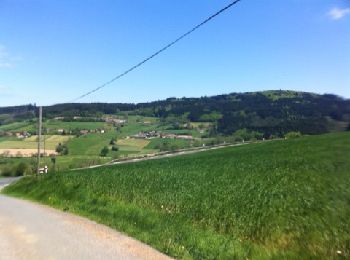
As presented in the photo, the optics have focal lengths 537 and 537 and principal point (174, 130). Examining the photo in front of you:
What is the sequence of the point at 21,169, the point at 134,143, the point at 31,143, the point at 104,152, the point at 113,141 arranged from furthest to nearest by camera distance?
1. the point at 134,143
2. the point at 113,141
3. the point at 31,143
4. the point at 21,169
5. the point at 104,152

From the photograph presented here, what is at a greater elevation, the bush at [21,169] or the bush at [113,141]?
the bush at [113,141]

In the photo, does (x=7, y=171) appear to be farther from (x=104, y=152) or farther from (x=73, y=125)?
(x=104, y=152)

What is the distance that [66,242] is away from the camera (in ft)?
39.9

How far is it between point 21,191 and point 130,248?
33943 mm

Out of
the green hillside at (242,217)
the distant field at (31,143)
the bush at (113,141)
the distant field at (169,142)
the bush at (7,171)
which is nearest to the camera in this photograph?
the green hillside at (242,217)

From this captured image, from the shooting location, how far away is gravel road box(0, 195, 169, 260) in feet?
34.3

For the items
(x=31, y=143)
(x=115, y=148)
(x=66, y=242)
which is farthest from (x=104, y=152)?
(x=66, y=242)

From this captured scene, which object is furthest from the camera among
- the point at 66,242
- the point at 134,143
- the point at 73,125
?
the point at 73,125

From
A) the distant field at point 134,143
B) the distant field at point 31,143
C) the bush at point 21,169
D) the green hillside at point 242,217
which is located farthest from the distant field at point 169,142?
the green hillside at point 242,217

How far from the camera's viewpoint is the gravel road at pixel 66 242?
10.4 meters

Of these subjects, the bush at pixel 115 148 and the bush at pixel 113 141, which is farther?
the bush at pixel 113 141

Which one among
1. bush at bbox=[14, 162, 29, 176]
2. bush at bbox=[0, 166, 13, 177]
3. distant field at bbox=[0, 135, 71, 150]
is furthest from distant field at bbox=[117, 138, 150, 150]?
bush at bbox=[0, 166, 13, 177]

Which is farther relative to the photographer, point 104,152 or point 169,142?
point 169,142

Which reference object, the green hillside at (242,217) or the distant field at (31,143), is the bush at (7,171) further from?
the green hillside at (242,217)
